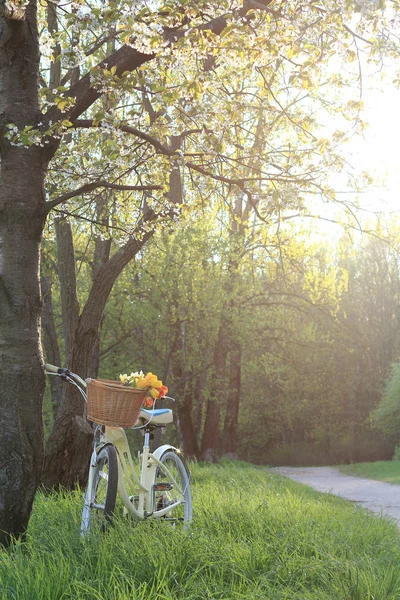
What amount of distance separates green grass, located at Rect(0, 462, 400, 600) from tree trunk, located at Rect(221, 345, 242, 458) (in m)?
15.2

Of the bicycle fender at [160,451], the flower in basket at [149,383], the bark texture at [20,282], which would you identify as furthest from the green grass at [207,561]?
the flower in basket at [149,383]

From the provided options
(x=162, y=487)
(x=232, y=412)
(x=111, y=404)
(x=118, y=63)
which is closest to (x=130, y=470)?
(x=162, y=487)

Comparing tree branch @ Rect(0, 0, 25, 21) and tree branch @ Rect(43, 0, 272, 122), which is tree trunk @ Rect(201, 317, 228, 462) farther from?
tree branch @ Rect(0, 0, 25, 21)

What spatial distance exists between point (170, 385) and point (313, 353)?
32.1 feet

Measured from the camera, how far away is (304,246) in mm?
19734

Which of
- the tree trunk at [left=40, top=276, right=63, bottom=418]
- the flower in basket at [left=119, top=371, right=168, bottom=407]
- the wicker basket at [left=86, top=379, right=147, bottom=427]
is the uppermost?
the tree trunk at [left=40, top=276, right=63, bottom=418]

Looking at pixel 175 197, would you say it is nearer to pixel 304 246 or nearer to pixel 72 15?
pixel 72 15

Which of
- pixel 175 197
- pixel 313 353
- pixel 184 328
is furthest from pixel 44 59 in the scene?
pixel 313 353

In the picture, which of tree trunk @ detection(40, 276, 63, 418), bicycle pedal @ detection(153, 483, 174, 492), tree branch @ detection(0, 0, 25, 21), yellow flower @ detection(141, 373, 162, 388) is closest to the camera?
tree branch @ detection(0, 0, 25, 21)

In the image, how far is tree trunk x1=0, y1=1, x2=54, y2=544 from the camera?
Result: 4.67 meters

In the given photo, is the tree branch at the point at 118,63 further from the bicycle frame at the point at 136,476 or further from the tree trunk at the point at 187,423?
the tree trunk at the point at 187,423

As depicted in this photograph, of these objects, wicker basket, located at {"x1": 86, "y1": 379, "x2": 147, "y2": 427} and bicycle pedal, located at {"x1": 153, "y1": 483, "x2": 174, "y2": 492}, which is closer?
wicker basket, located at {"x1": 86, "y1": 379, "x2": 147, "y2": 427}

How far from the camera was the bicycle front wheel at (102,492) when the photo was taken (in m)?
4.54

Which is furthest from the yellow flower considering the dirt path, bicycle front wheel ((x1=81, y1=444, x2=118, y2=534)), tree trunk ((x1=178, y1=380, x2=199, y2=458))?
tree trunk ((x1=178, y1=380, x2=199, y2=458))
